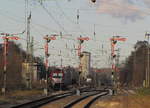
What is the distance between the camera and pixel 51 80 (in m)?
76.6

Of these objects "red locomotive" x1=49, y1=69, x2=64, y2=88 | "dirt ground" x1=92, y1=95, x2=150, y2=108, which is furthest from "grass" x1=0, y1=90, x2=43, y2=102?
"red locomotive" x1=49, y1=69, x2=64, y2=88

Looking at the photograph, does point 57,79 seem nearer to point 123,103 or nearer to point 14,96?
point 14,96

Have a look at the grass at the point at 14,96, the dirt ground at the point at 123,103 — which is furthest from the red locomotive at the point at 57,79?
the dirt ground at the point at 123,103

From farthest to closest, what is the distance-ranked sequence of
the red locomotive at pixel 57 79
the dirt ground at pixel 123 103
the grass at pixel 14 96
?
the red locomotive at pixel 57 79 < the grass at pixel 14 96 < the dirt ground at pixel 123 103

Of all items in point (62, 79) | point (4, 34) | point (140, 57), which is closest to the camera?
point (4, 34)

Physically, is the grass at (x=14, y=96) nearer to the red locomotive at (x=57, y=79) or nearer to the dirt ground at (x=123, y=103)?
the dirt ground at (x=123, y=103)

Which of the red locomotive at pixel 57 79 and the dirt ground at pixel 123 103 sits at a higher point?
the red locomotive at pixel 57 79

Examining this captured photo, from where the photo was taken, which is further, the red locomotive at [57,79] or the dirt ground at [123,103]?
the red locomotive at [57,79]

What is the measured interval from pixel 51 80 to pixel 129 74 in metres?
56.7

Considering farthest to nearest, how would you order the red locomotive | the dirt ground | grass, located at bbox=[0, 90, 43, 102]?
the red locomotive < grass, located at bbox=[0, 90, 43, 102] < the dirt ground

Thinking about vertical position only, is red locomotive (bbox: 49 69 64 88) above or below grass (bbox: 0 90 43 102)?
above

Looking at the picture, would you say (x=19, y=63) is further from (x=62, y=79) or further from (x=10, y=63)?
(x=62, y=79)

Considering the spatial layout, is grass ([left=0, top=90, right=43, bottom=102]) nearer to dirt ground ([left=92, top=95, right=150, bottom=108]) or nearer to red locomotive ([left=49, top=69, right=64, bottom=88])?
dirt ground ([left=92, top=95, right=150, bottom=108])

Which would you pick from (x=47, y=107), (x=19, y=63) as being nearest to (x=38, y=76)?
(x=19, y=63)
